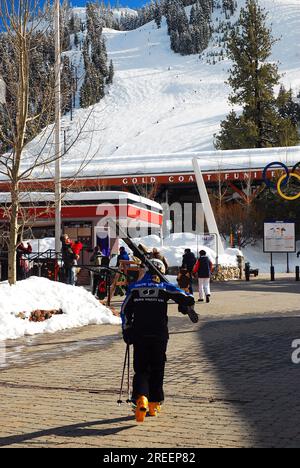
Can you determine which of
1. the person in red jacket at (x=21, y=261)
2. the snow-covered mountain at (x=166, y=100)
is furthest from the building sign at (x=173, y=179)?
the snow-covered mountain at (x=166, y=100)

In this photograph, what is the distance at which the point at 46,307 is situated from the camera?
14.1m

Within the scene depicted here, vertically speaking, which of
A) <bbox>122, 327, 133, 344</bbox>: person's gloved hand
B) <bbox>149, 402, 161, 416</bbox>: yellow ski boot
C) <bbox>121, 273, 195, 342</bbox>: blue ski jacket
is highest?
<bbox>121, 273, 195, 342</bbox>: blue ski jacket

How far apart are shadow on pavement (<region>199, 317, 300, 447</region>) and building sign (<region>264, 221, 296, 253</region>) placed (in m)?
21.0

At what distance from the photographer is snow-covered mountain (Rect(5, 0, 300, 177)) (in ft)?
428

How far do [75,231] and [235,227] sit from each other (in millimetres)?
23285

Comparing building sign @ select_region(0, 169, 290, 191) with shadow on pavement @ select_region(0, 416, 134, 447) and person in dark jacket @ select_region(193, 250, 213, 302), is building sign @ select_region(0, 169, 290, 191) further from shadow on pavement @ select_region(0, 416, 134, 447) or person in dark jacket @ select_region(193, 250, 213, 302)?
shadow on pavement @ select_region(0, 416, 134, 447)

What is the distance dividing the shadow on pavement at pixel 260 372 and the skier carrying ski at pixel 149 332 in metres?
0.82

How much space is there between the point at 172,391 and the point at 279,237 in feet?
93.7

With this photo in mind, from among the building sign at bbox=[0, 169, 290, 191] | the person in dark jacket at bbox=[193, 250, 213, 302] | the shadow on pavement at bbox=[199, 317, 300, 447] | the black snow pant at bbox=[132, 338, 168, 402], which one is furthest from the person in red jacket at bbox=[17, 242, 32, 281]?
the building sign at bbox=[0, 169, 290, 191]

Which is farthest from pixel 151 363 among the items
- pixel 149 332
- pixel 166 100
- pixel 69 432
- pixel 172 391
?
pixel 166 100

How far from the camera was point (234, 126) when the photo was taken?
224 feet

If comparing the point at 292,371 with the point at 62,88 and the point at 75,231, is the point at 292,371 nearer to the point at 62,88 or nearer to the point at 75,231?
the point at 62,88

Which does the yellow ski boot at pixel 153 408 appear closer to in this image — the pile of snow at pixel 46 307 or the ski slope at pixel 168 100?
the pile of snow at pixel 46 307

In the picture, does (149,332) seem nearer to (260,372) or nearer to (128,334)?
(128,334)
